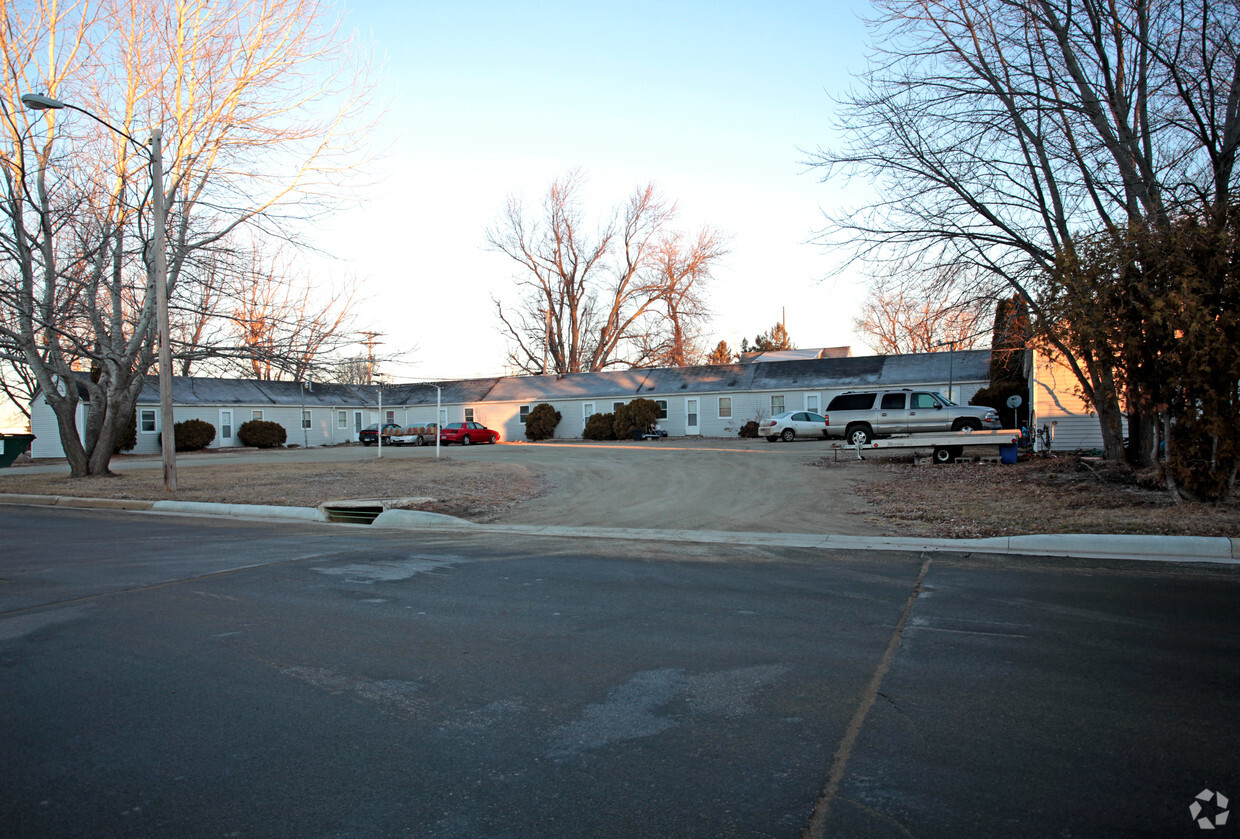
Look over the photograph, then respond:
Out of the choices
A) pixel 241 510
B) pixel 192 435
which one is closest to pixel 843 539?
pixel 241 510

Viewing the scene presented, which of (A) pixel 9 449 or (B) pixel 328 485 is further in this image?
(A) pixel 9 449

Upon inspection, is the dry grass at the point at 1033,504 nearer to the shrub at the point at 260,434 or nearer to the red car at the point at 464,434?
the red car at the point at 464,434

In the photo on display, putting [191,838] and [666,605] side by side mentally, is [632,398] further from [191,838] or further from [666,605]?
[191,838]

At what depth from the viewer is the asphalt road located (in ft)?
10.6

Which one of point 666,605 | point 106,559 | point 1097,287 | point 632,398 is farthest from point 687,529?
point 632,398

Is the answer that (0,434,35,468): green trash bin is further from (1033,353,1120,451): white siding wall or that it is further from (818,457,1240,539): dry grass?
(1033,353,1120,451): white siding wall

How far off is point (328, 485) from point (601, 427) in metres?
24.7

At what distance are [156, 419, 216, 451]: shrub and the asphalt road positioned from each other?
3676 cm

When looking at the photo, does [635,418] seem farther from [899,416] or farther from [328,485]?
[328,485]

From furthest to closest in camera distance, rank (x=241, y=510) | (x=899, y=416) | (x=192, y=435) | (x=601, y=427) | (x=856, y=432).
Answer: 1. (x=601, y=427)
2. (x=192, y=435)
3. (x=856, y=432)
4. (x=899, y=416)
5. (x=241, y=510)

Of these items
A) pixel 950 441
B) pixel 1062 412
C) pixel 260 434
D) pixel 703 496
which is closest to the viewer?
pixel 703 496

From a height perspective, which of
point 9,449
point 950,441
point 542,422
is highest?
point 542,422

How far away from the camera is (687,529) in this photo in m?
12.1

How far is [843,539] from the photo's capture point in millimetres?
10586
